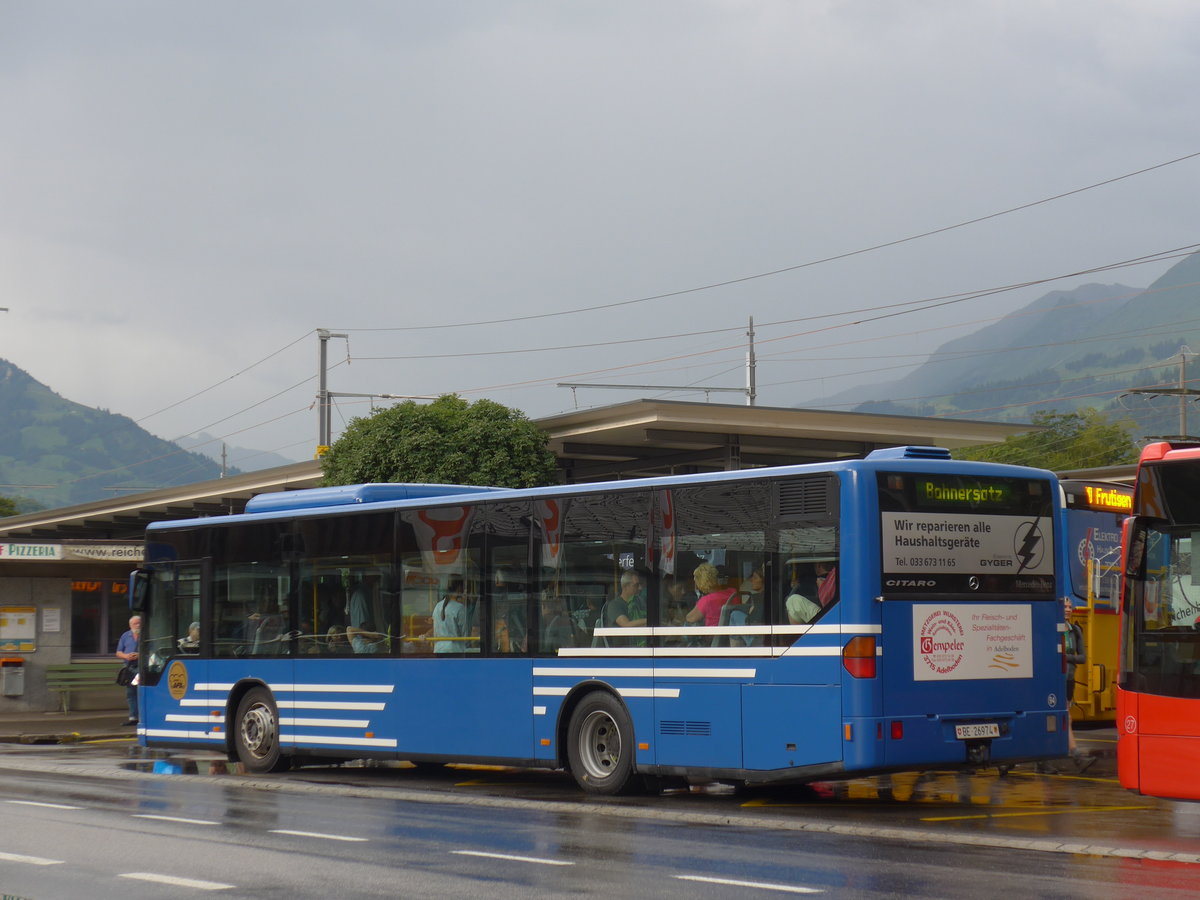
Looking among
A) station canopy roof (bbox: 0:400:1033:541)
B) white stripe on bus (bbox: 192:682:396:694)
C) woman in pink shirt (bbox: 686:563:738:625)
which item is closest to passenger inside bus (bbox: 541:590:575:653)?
woman in pink shirt (bbox: 686:563:738:625)

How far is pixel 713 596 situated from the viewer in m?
13.5

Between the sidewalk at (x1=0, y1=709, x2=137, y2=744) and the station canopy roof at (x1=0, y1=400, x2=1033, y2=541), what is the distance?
10.1 metres

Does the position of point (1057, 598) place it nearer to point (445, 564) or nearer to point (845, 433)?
point (445, 564)

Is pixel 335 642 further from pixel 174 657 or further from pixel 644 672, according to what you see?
pixel 644 672

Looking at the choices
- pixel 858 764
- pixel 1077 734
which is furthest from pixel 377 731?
pixel 1077 734

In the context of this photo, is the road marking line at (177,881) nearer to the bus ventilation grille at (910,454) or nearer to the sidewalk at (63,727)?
the bus ventilation grille at (910,454)

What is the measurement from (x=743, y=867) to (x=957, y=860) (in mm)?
1319

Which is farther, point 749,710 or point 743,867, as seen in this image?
point 749,710

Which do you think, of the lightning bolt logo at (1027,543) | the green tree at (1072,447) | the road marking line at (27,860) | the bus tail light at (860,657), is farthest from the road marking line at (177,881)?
the green tree at (1072,447)

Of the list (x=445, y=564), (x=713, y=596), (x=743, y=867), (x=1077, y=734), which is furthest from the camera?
(x=1077, y=734)

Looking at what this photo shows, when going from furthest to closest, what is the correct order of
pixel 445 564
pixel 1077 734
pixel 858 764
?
1. pixel 1077 734
2. pixel 445 564
3. pixel 858 764

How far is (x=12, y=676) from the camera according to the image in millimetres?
29875

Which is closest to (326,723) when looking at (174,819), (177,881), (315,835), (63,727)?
(174,819)

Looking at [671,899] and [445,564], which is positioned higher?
[445,564]
